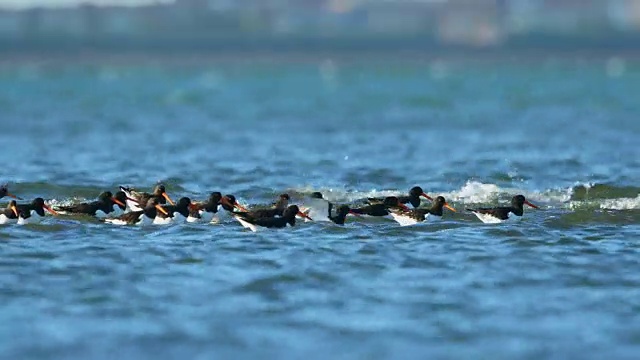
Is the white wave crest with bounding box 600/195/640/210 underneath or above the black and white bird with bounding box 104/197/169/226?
underneath

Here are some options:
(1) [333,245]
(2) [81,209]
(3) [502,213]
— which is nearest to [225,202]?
(2) [81,209]

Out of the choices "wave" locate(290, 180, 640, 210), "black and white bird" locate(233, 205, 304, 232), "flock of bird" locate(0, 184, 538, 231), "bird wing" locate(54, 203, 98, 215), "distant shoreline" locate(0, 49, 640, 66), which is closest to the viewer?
"black and white bird" locate(233, 205, 304, 232)

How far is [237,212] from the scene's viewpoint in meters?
20.9

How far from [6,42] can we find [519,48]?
69.4 meters

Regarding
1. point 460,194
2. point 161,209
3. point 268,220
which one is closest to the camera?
point 268,220

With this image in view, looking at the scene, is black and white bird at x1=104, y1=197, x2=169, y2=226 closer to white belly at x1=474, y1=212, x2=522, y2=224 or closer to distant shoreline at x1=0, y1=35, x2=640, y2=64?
white belly at x1=474, y1=212, x2=522, y2=224

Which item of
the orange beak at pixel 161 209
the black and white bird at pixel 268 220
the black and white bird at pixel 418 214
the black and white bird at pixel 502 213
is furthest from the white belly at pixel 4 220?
the black and white bird at pixel 502 213

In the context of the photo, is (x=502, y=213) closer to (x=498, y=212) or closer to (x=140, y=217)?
(x=498, y=212)

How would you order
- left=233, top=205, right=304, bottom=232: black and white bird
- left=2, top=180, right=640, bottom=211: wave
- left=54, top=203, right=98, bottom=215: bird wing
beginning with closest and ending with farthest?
1. left=233, top=205, right=304, bottom=232: black and white bird
2. left=54, top=203, right=98, bottom=215: bird wing
3. left=2, top=180, right=640, bottom=211: wave

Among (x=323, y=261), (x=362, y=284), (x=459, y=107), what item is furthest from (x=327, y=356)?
(x=459, y=107)

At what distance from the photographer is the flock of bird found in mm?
21297

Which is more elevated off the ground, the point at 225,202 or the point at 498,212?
the point at 225,202


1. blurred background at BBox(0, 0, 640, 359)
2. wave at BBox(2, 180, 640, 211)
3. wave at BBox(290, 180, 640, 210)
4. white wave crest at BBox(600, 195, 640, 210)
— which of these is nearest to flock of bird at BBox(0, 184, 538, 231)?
blurred background at BBox(0, 0, 640, 359)

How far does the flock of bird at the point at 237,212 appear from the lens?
69.9 feet
